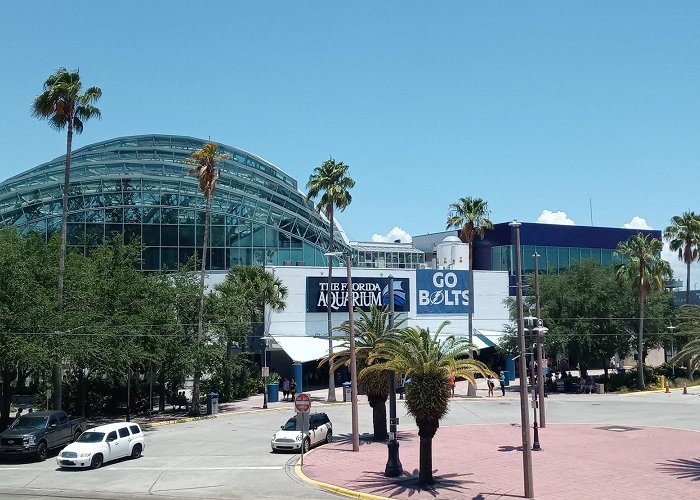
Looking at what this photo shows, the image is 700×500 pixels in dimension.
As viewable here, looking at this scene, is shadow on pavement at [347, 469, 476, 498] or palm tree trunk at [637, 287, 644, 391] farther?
palm tree trunk at [637, 287, 644, 391]

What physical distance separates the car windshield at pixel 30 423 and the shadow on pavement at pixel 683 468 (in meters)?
24.0

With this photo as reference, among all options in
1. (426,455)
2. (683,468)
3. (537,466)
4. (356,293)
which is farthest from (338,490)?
(356,293)

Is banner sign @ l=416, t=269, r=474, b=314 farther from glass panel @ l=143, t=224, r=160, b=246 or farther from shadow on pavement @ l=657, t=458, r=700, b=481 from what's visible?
shadow on pavement @ l=657, t=458, r=700, b=481

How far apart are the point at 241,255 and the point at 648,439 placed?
130ft

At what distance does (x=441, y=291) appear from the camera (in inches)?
2527

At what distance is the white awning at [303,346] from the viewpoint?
2141 inches

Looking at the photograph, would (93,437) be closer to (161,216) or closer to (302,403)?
(302,403)

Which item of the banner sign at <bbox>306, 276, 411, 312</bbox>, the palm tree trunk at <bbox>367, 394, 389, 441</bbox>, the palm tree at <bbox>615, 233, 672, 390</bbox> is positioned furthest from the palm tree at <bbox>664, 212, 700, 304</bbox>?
the palm tree trunk at <bbox>367, 394, 389, 441</bbox>

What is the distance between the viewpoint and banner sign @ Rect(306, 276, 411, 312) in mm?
59281

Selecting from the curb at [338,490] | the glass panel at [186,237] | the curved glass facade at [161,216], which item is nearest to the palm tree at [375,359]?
the curb at [338,490]

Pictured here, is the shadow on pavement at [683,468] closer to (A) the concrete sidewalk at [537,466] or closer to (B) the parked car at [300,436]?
(A) the concrete sidewalk at [537,466]

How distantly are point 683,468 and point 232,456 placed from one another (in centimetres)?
1694

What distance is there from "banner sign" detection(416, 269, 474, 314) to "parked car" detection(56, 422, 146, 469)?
120 feet

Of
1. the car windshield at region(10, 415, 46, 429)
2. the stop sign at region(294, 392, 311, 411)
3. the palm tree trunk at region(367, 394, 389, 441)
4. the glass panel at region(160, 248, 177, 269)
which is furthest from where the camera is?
the glass panel at region(160, 248, 177, 269)
